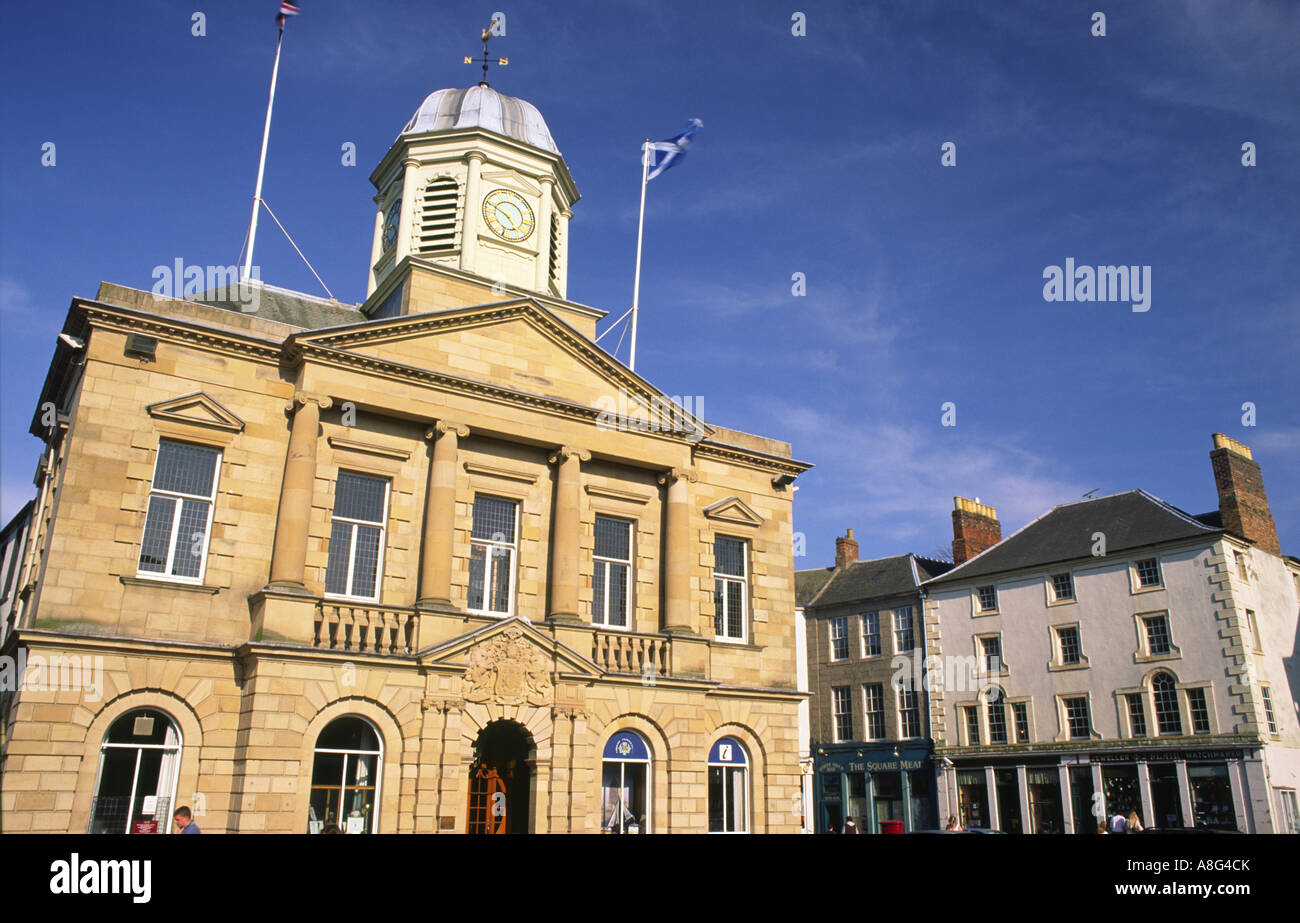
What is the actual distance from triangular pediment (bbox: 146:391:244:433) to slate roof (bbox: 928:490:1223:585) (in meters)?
33.1

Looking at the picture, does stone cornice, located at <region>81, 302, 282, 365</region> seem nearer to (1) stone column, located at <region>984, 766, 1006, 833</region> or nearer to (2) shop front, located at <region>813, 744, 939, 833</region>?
(2) shop front, located at <region>813, 744, 939, 833</region>

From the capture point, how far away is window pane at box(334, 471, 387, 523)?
76.4ft

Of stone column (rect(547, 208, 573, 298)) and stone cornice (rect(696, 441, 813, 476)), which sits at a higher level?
stone column (rect(547, 208, 573, 298))

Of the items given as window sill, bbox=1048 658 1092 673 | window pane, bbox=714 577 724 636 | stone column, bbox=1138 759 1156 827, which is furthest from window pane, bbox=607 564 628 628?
stone column, bbox=1138 759 1156 827

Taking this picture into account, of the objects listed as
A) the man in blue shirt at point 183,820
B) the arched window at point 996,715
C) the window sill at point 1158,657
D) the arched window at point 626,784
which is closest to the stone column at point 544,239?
the arched window at point 626,784

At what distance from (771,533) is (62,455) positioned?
18.7 metres

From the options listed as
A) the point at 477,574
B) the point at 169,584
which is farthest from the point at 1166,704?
the point at 169,584

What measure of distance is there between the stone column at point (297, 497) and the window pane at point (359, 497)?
862 millimetres

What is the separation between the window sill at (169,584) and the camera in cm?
2027

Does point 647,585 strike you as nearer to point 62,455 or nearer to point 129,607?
point 129,607
